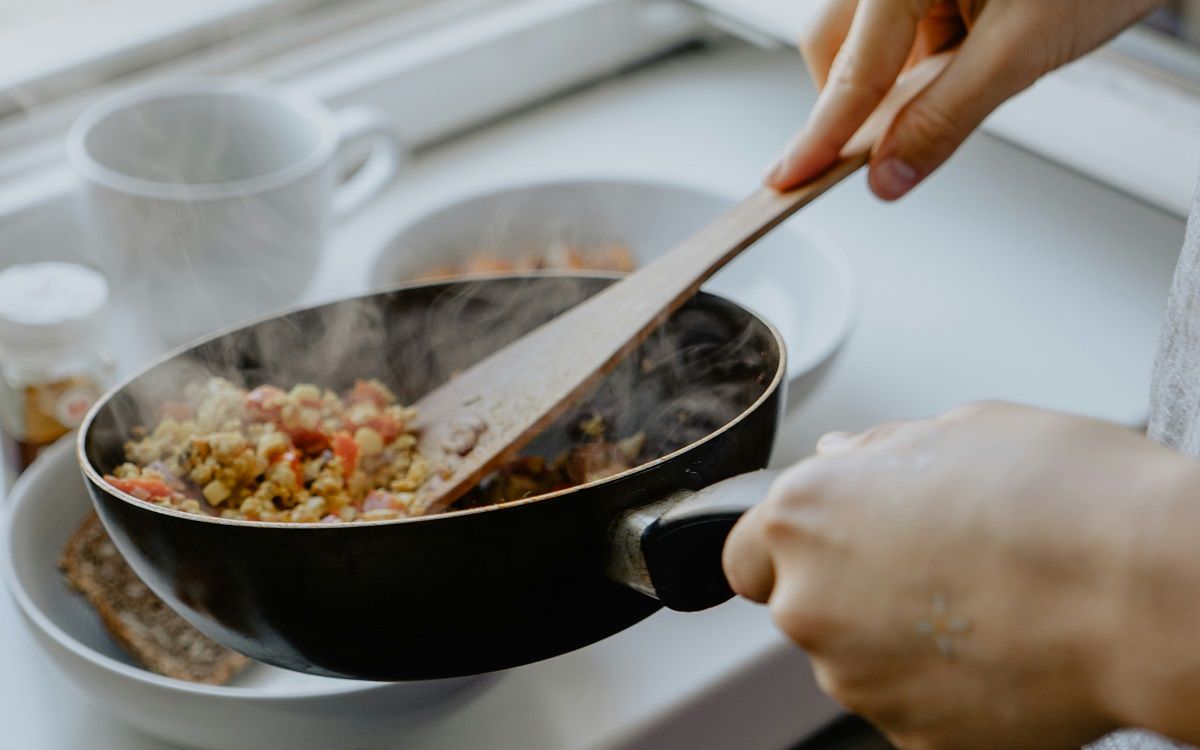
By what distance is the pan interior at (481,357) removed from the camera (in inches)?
24.5

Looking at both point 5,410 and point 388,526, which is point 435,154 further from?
point 388,526

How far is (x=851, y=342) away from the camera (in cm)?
90

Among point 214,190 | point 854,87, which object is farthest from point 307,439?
point 854,87

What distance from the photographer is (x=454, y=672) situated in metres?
0.51

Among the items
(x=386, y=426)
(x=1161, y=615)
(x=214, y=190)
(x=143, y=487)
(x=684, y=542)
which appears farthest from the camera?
(x=214, y=190)

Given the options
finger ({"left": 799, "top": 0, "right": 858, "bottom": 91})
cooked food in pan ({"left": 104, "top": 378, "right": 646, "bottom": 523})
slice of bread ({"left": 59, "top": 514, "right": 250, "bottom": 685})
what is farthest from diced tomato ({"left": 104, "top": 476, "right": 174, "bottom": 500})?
finger ({"left": 799, "top": 0, "right": 858, "bottom": 91})

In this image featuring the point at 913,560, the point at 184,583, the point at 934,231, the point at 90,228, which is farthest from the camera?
the point at 934,231

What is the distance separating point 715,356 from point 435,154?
573 mm

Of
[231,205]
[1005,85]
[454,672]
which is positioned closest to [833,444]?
[454,672]

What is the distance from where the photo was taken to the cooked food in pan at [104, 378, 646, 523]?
59cm

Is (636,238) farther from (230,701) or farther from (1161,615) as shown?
(1161,615)

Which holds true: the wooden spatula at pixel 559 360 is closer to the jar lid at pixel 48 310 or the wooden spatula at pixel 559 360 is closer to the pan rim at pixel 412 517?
the pan rim at pixel 412 517

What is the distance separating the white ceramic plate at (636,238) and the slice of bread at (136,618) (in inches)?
10.3

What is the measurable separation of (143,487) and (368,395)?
160 millimetres
